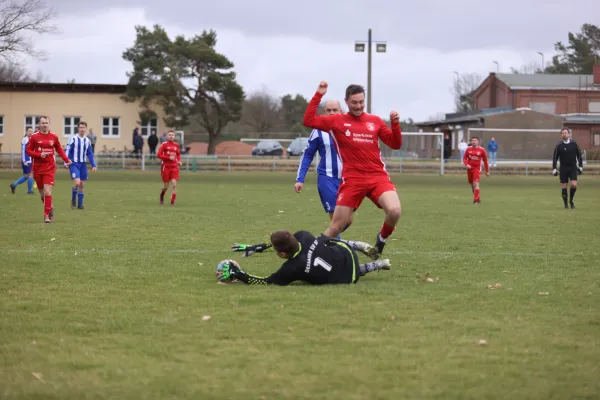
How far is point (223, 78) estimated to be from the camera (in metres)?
60.5

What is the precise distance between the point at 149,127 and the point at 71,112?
551 centimetres

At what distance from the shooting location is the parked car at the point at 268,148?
60.6m

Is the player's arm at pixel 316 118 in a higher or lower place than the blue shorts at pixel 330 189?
higher

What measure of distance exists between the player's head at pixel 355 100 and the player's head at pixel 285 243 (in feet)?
6.97

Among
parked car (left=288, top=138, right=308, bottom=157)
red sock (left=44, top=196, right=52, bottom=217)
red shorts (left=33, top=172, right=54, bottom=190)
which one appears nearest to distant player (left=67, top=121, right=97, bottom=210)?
red shorts (left=33, top=172, right=54, bottom=190)

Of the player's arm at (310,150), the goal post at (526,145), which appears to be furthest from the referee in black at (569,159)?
the goal post at (526,145)

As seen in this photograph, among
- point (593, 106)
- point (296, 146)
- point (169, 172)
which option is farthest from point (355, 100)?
point (593, 106)

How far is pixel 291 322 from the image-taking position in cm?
724

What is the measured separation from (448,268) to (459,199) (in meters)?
A: 16.7

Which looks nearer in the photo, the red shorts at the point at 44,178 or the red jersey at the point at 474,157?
the red shorts at the point at 44,178

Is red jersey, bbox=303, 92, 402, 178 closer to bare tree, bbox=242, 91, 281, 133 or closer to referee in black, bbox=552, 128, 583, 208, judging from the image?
referee in black, bbox=552, 128, 583, 208

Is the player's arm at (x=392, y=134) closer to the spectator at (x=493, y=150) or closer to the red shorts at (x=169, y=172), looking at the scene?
the red shorts at (x=169, y=172)

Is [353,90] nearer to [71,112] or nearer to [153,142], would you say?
[153,142]

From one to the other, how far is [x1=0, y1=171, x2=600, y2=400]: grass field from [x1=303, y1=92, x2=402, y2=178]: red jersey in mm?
1279
